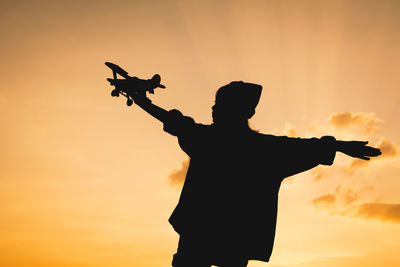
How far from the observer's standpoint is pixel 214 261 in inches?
178

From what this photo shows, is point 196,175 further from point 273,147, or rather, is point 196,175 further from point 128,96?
point 128,96

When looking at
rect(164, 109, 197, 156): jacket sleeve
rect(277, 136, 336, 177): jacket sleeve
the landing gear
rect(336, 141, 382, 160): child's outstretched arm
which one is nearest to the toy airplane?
the landing gear

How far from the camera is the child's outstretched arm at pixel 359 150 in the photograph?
16.0ft

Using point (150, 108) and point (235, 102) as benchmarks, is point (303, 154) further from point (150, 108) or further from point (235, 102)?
point (150, 108)

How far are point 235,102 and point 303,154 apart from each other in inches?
43.1

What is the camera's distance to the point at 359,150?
487cm

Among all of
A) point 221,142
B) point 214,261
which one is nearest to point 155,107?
point 221,142

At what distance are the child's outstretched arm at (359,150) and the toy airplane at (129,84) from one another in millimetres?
2547

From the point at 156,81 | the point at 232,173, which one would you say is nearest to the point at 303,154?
the point at 232,173

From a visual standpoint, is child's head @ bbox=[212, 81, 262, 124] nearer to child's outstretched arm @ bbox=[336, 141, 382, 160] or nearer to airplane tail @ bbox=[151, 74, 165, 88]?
airplane tail @ bbox=[151, 74, 165, 88]

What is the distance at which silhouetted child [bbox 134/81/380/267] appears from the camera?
179 inches

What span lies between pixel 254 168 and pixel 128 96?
74.2 inches

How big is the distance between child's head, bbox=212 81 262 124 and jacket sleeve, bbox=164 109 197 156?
1.37 ft

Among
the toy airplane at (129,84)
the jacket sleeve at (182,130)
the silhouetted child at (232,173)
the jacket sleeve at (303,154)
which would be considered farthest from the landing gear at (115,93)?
the jacket sleeve at (303,154)
